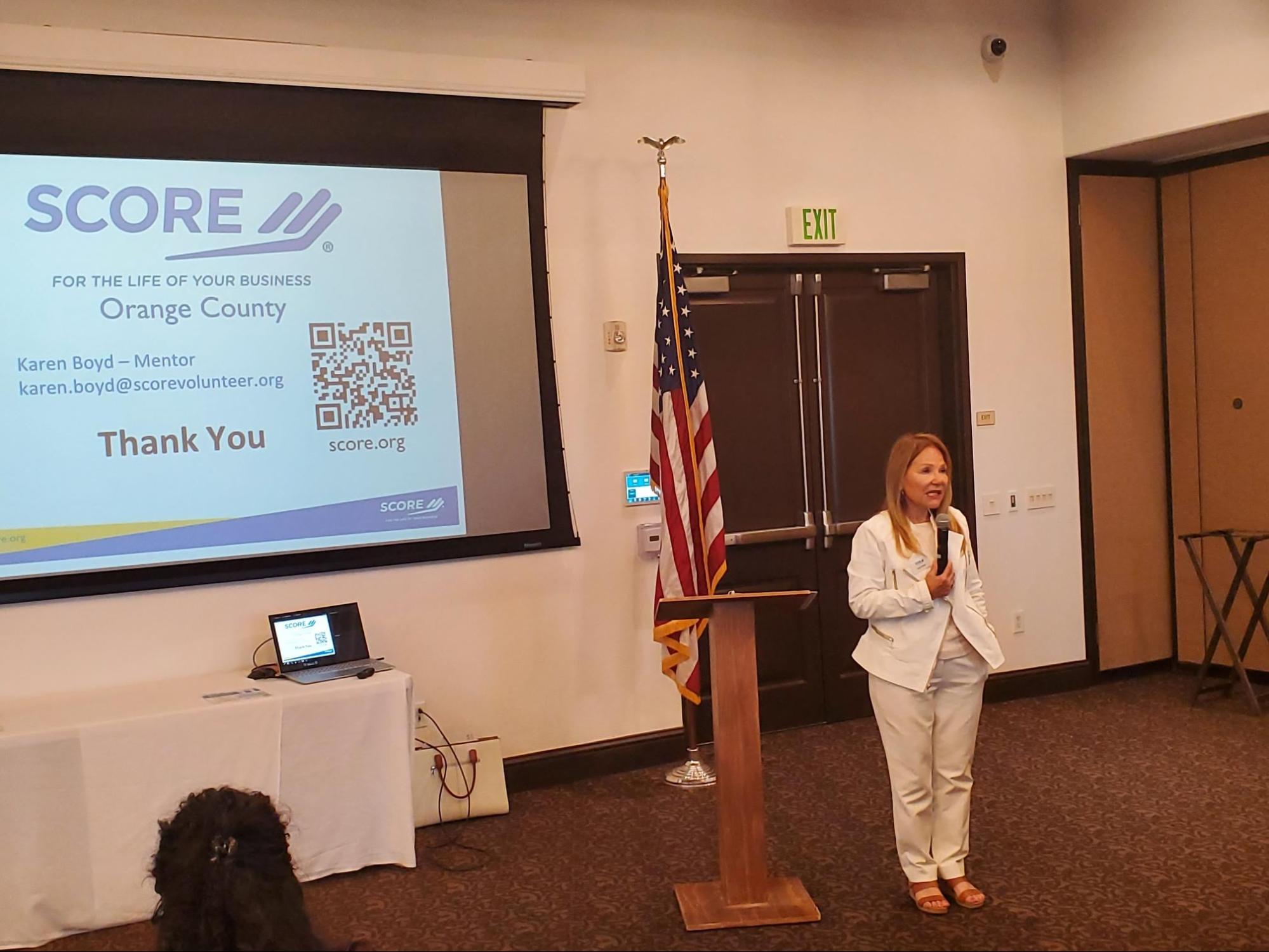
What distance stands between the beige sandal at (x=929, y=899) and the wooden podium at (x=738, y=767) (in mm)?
314

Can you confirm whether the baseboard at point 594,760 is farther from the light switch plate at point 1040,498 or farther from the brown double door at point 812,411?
the light switch plate at point 1040,498

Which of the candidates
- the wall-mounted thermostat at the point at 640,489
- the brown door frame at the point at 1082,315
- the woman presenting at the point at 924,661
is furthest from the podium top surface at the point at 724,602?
the brown door frame at the point at 1082,315

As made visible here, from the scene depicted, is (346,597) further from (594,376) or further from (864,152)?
(864,152)

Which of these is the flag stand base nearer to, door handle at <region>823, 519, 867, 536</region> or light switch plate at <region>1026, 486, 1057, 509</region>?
door handle at <region>823, 519, 867, 536</region>

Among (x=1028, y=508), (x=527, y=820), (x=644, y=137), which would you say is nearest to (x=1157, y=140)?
(x=1028, y=508)

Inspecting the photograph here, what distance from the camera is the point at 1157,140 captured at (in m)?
5.96

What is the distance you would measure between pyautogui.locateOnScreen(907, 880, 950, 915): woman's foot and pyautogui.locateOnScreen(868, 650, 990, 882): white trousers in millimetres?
19

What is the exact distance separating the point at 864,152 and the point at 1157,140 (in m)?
1.49

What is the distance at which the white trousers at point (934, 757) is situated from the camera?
3.57m

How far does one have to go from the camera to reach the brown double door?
18.3ft

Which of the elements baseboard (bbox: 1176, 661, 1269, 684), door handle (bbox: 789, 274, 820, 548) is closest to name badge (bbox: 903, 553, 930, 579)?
door handle (bbox: 789, 274, 820, 548)

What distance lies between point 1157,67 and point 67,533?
524 centimetres

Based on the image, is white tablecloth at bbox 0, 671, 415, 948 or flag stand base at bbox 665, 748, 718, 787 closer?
white tablecloth at bbox 0, 671, 415, 948

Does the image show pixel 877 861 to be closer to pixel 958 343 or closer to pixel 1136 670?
pixel 958 343
